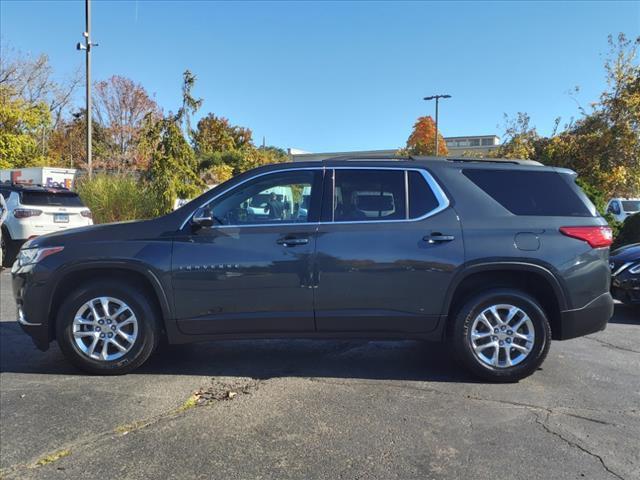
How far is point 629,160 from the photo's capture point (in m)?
21.1

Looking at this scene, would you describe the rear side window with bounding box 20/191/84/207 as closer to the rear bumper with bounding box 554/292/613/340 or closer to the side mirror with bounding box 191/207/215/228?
the side mirror with bounding box 191/207/215/228

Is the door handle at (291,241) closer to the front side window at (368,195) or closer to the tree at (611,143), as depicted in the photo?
the front side window at (368,195)

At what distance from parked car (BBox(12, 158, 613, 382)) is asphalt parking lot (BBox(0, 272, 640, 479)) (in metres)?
0.39

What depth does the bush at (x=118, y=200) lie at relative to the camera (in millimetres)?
17109

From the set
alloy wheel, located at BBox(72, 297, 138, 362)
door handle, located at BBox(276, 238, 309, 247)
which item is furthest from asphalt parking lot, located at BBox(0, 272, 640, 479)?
door handle, located at BBox(276, 238, 309, 247)

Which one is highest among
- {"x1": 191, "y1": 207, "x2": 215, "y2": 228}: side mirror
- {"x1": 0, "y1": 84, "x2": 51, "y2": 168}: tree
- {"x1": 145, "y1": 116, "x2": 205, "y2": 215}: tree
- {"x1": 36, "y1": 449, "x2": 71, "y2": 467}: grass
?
{"x1": 0, "y1": 84, "x2": 51, "y2": 168}: tree

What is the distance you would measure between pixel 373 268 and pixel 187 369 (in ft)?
6.43

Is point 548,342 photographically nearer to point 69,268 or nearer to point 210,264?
point 210,264

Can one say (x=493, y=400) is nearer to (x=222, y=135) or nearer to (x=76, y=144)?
(x=76, y=144)

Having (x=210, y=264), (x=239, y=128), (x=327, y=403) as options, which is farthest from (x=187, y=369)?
(x=239, y=128)

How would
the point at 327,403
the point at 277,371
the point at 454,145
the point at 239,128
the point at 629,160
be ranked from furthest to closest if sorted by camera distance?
the point at 454,145 < the point at 239,128 < the point at 629,160 < the point at 277,371 < the point at 327,403

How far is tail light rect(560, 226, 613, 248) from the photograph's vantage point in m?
4.59

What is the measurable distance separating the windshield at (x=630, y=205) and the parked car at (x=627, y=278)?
48.5 feet

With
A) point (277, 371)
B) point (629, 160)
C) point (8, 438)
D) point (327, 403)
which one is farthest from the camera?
point (629, 160)
